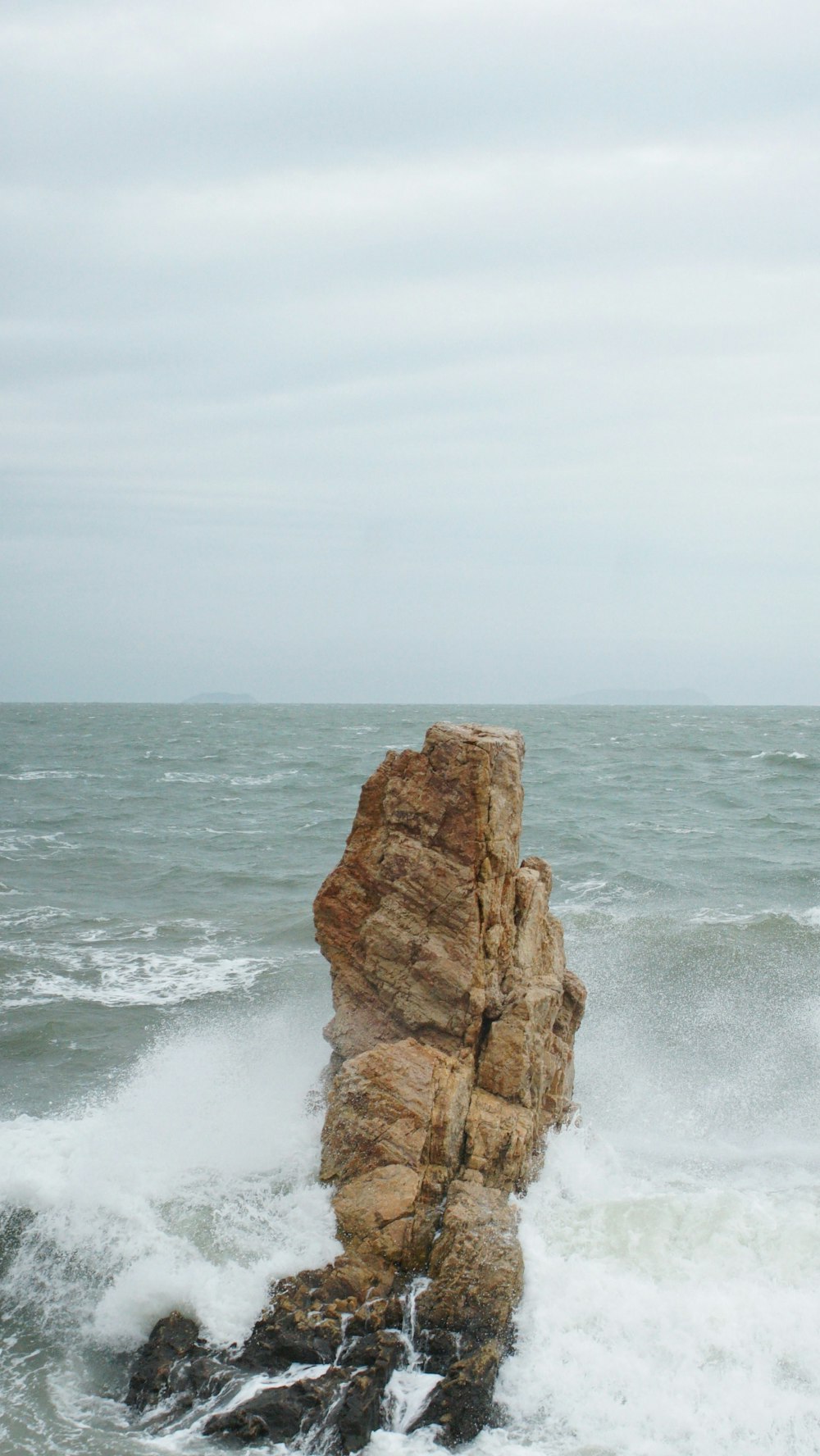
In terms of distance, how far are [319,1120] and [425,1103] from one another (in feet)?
6.63

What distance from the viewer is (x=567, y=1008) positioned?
13.7m

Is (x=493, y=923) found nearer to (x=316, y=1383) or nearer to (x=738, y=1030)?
(x=316, y=1383)

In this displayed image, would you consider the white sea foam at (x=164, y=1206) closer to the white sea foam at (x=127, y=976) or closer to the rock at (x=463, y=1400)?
the rock at (x=463, y=1400)

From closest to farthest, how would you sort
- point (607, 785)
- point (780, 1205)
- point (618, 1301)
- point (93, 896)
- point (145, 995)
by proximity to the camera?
point (618, 1301) → point (780, 1205) → point (145, 995) → point (93, 896) → point (607, 785)

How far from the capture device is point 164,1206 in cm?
1128

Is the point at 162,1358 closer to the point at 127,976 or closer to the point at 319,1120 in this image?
the point at 319,1120

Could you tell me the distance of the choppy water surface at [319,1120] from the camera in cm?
952

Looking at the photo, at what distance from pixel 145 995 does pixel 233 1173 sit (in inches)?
282

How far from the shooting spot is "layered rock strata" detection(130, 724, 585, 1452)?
9.37m

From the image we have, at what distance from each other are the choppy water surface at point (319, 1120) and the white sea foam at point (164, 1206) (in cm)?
3

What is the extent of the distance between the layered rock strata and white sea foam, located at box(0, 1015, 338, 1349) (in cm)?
37

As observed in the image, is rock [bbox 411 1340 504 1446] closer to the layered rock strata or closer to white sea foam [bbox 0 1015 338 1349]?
the layered rock strata

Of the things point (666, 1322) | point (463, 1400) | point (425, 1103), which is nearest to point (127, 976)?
point (425, 1103)

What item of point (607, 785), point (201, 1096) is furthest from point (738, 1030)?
point (607, 785)
